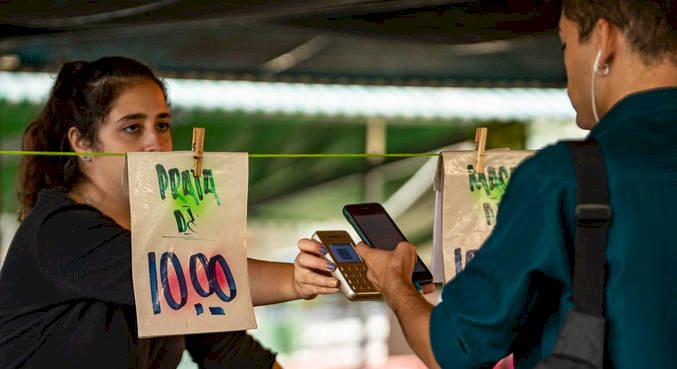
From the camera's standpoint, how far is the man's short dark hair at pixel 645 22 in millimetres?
1564

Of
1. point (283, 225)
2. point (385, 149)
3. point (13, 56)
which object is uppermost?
point (13, 56)

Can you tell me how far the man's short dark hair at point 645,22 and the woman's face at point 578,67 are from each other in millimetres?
41

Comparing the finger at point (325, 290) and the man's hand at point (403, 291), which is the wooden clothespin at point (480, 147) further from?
the man's hand at point (403, 291)

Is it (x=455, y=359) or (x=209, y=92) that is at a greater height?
(x=209, y=92)

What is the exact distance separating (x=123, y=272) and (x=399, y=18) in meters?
2.93

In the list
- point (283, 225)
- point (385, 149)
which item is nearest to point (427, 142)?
point (385, 149)

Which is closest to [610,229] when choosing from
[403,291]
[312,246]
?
[403,291]

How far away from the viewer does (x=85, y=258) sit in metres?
2.30

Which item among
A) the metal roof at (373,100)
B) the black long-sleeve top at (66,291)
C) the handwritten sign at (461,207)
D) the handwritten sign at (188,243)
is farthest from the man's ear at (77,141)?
the metal roof at (373,100)

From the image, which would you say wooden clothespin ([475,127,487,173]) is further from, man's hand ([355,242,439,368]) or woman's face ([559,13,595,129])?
woman's face ([559,13,595,129])

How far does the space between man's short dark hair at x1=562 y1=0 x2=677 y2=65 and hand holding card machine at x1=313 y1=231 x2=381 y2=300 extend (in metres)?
0.71

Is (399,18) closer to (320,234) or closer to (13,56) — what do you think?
(13,56)

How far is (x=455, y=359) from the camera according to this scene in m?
1.61

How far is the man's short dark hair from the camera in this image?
1.56m
